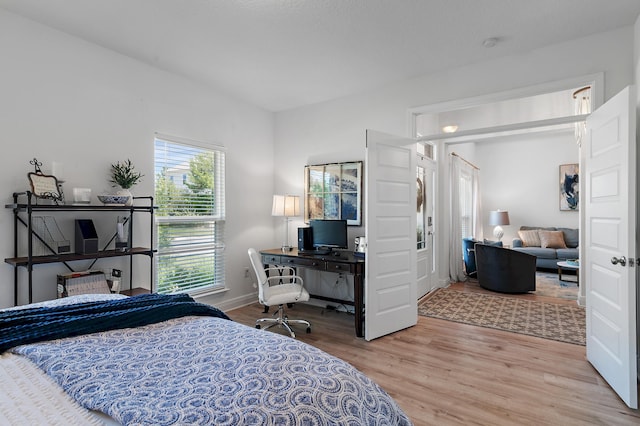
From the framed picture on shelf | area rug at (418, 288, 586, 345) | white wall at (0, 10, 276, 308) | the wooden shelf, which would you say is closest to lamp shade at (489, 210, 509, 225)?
area rug at (418, 288, 586, 345)

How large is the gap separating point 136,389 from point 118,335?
0.55 metres

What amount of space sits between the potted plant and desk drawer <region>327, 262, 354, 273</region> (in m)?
2.05

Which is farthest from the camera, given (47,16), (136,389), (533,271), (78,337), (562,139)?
(562,139)

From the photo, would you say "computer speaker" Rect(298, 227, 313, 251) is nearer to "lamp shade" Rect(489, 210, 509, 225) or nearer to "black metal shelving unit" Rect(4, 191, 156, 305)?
"black metal shelving unit" Rect(4, 191, 156, 305)

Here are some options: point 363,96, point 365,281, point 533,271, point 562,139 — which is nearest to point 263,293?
point 365,281

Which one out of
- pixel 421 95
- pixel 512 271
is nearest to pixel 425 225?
pixel 512 271

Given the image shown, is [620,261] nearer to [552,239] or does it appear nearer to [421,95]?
[421,95]

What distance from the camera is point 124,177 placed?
318 cm

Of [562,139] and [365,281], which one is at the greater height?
[562,139]

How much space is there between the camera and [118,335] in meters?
1.47

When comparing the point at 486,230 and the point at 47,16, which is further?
the point at 486,230

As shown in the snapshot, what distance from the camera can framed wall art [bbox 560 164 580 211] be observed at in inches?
292

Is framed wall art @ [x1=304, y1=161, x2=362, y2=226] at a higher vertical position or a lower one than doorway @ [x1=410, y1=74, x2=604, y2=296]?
lower

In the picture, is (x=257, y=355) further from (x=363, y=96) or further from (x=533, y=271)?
(x=533, y=271)
